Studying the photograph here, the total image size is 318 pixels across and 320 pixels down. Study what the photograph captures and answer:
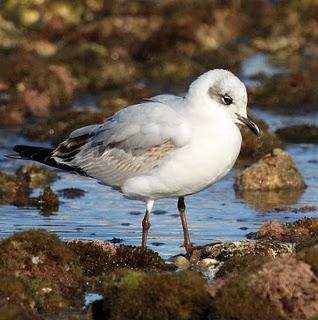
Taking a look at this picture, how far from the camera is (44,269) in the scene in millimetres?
8438

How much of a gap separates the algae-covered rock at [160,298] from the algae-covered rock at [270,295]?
0.15 m

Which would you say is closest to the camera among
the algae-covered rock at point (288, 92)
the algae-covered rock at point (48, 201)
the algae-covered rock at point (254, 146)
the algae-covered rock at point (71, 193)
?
the algae-covered rock at point (48, 201)

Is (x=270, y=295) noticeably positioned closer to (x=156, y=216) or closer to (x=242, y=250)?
(x=242, y=250)

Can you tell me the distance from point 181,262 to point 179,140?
1.04 metres

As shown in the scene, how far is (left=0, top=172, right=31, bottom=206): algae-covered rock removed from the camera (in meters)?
12.4

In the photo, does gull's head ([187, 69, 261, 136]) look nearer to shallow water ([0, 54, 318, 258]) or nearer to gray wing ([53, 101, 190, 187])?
gray wing ([53, 101, 190, 187])

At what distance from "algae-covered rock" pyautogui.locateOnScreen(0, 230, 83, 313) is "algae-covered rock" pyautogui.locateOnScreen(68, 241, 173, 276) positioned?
463 millimetres

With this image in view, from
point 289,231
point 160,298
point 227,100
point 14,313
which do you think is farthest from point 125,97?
point 14,313

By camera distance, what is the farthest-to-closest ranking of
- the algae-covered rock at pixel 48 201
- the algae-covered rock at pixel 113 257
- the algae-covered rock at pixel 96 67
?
the algae-covered rock at pixel 96 67 → the algae-covered rock at pixel 48 201 → the algae-covered rock at pixel 113 257

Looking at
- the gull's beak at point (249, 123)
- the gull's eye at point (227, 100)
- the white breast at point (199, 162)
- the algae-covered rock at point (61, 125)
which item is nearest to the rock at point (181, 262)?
the white breast at point (199, 162)

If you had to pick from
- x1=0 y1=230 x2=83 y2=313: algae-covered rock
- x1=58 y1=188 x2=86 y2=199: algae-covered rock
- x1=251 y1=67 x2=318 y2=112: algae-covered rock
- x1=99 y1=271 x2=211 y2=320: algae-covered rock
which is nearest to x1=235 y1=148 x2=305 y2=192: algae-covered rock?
x1=58 y1=188 x2=86 y2=199: algae-covered rock

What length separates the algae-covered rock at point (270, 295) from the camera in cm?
722

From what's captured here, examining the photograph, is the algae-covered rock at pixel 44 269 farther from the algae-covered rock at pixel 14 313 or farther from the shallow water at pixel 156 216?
the shallow water at pixel 156 216

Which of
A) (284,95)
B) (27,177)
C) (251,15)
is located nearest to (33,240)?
(27,177)
